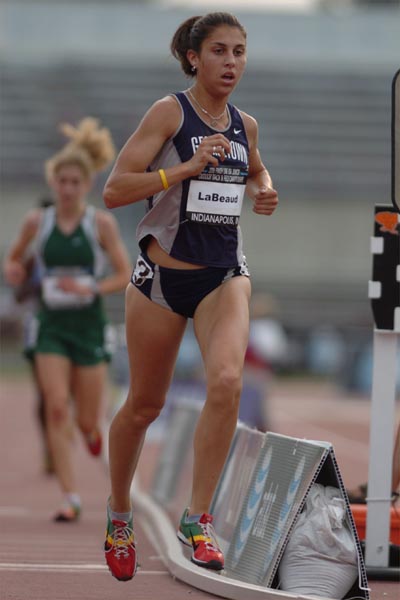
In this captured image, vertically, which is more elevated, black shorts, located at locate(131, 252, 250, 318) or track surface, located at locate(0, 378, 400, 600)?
black shorts, located at locate(131, 252, 250, 318)

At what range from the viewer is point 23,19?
48.4 m

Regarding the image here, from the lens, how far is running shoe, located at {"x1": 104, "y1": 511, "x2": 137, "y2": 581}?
19.5ft

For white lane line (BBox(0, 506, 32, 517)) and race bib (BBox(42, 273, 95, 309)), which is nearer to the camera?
race bib (BBox(42, 273, 95, 309))

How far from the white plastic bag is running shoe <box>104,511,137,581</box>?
607 millimetres

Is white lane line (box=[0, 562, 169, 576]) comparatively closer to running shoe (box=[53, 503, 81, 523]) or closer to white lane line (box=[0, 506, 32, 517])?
running shoe (box=[53, 503, 81, 523])

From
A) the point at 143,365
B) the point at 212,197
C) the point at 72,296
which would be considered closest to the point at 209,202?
the point at 212,197

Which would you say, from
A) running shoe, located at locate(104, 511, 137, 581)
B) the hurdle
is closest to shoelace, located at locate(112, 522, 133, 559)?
running shoe, located at locate(104, 511, 137, 581)

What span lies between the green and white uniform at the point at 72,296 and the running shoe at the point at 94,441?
20.3 inches

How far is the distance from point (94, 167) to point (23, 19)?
39.7m

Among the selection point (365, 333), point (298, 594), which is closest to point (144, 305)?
point (298, 594)

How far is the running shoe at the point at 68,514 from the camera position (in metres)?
9.16

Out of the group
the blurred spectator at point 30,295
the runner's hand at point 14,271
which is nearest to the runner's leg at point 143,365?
the blurred spectator at point 30,295

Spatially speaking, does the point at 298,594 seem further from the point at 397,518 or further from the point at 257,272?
the point at 257,272

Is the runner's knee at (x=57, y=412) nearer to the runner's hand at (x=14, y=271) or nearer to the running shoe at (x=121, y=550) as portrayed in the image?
the runner's hand at (x=14, y=271)
